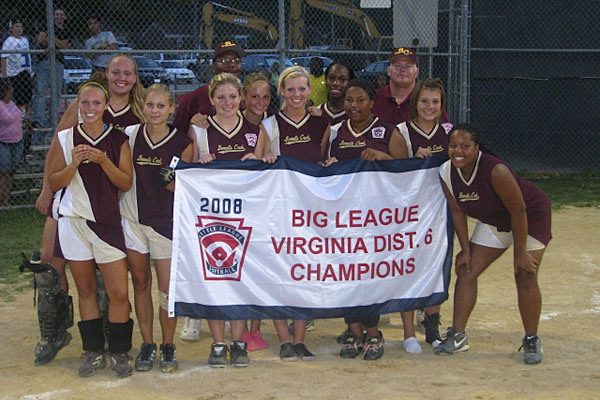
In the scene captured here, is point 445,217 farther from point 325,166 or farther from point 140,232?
point 140,232

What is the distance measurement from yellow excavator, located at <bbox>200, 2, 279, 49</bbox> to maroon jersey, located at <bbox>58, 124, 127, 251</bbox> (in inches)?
398

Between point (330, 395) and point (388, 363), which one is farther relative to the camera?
point (388, 363)

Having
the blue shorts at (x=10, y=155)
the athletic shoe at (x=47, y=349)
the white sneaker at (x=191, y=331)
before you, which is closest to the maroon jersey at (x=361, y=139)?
the white sneaker at (x=191, y=331)

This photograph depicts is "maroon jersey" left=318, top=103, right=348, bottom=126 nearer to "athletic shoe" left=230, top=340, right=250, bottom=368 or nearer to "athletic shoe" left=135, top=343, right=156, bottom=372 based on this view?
"athletic shoe" left=230, top=340, right=250, bottom=368

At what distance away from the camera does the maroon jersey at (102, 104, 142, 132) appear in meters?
5.49

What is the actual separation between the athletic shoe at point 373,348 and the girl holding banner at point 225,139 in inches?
32.7

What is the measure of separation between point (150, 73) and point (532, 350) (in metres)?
13.0

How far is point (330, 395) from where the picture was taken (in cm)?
470

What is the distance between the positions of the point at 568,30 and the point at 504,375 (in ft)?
35.0

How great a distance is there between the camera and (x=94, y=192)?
16.6ft

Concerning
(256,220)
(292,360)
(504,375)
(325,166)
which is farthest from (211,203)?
(504,375)

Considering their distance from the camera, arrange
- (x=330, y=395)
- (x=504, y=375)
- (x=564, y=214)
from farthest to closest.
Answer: (x=564, y=214) < (x=504, y=375) < (x=330, y=395)

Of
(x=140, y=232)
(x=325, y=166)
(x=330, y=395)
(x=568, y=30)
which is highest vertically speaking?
(x=568, y=30)

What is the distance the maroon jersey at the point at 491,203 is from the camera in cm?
523
